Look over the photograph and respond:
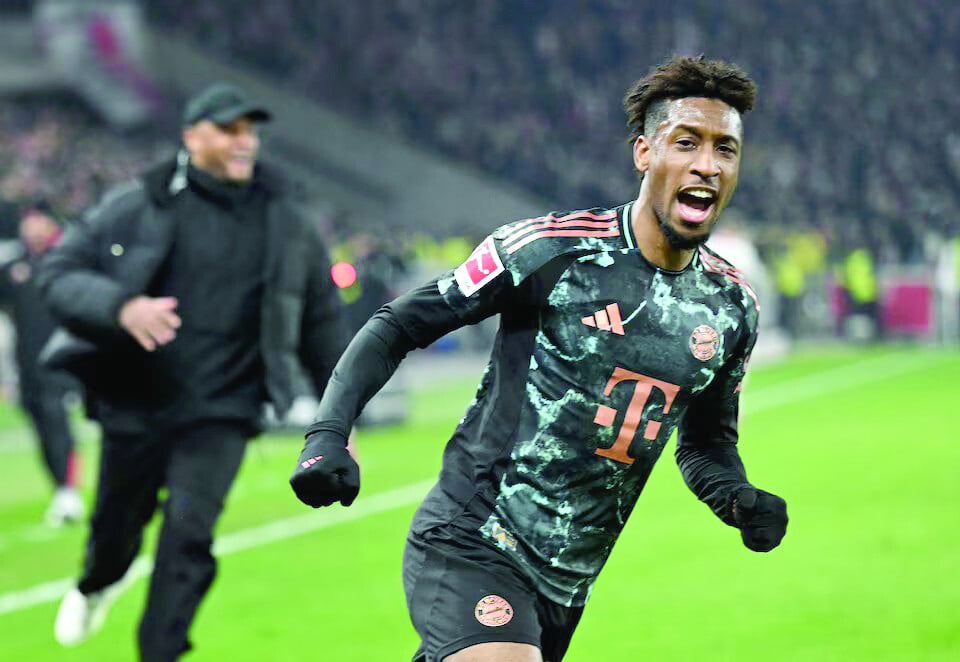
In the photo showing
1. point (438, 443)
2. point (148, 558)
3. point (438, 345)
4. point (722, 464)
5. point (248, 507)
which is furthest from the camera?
point (438, 345)

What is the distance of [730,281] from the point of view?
412 centimetres

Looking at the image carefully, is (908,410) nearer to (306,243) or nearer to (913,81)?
(306,243)

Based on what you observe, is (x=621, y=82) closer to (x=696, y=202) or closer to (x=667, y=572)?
(x=667, y=572)

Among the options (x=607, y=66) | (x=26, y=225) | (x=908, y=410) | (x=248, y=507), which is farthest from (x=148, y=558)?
(x=607, y=66)

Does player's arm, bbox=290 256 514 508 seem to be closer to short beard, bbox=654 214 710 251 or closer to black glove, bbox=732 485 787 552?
short beard, bbox=654 214 710 251

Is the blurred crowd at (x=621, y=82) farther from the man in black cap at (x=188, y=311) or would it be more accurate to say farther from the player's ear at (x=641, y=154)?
the player's ear at (x=641, y=154)

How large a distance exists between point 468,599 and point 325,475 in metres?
0.56

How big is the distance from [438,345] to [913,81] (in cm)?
1341

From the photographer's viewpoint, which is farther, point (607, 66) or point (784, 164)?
point (607, 66)

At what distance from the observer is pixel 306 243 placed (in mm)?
6340

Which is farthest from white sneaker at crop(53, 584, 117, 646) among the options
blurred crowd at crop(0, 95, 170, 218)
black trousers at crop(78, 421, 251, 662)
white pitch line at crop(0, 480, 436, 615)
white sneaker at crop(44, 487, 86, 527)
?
blurred crowd at crop(0, 95, 170, 218)

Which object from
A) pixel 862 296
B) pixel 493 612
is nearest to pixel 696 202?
pixel 493 612

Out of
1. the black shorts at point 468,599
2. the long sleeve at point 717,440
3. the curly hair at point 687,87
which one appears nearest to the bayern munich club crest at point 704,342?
the long sleeve at point 717,440

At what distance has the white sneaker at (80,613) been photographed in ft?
21.8
